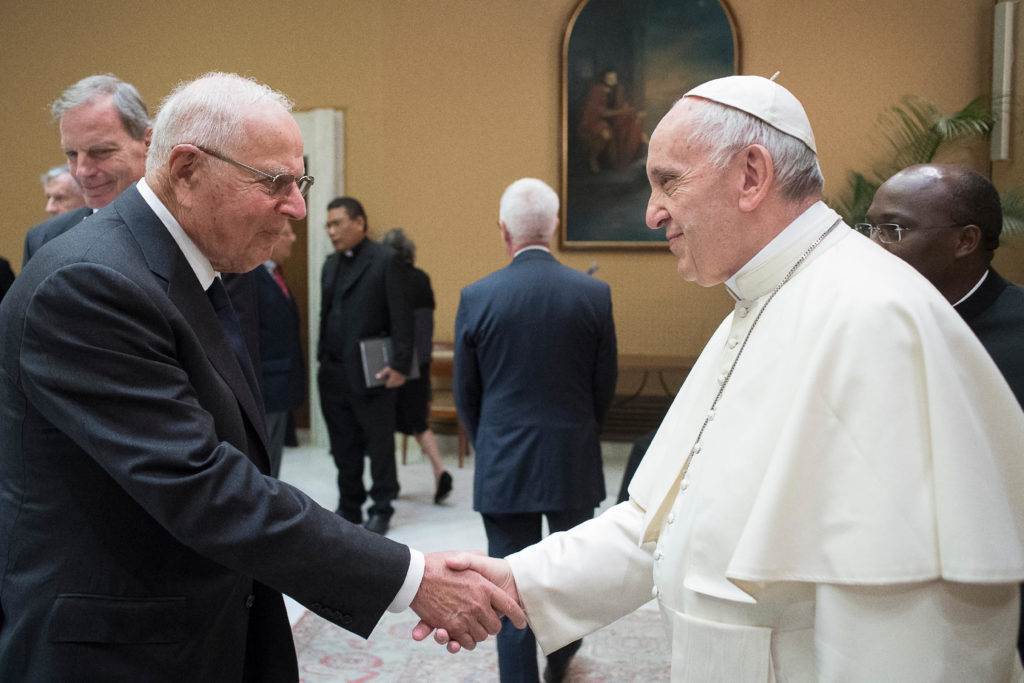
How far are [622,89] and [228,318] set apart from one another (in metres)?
6.34

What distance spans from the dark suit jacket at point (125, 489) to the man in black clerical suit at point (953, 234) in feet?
5.65

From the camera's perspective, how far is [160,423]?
1476mm

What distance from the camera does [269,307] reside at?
16.0 ft

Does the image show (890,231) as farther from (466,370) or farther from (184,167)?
(184,167)

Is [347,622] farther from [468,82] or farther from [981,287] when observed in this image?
[468,82]

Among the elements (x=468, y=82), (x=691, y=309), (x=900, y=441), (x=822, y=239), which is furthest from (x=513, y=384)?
(x=468, y=82)

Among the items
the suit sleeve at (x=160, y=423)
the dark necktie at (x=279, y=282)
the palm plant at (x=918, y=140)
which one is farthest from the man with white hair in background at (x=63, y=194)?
the palm plant at (x=918, y=140)

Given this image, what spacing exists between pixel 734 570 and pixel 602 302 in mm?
2194

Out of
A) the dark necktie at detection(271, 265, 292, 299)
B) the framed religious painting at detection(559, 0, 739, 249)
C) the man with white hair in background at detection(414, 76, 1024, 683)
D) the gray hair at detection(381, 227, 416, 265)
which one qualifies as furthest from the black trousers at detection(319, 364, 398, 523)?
the man with white hair in background at detection(414, 76, 1024, 683)

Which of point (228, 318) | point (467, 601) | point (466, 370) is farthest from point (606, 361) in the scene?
point (228, 318)

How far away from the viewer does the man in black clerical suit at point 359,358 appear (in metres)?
5.39

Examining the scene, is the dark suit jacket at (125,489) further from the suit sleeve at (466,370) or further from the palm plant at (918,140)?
the palm plant at (918,140)

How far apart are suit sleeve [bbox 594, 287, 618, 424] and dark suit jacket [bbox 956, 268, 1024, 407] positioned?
4.62ft

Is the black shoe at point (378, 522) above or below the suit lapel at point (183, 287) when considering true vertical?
below
